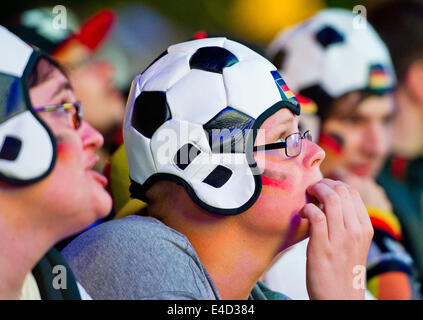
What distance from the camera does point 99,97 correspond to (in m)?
5.11

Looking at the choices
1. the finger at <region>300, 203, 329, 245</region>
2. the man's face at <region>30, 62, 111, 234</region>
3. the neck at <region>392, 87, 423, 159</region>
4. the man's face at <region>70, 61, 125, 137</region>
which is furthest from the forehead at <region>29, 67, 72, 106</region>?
the neck at <region>392, 87, 423, 159</region>

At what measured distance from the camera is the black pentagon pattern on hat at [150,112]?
2461mm

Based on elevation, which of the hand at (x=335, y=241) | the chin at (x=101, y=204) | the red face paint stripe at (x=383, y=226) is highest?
the chin at (x=101, y=204)

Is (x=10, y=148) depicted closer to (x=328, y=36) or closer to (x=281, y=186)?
(x=281, y=186)

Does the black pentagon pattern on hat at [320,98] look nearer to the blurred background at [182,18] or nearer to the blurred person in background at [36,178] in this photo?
the blurred background at [182,18]

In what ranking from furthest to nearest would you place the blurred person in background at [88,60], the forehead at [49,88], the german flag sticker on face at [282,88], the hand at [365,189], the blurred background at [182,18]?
the blurred background at [182,18] < the hand at [365,189] < the blurred person in background at [88,60] < the german flag sticker on face at [282,88] < the forehead at [49,88]

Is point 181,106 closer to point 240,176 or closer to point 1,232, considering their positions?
point 240,176

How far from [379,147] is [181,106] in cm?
272

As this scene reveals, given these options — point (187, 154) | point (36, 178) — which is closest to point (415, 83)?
point (187, 154)

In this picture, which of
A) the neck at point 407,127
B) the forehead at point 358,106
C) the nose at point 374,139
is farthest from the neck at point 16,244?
the neck at point 407,127

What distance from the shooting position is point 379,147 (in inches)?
192

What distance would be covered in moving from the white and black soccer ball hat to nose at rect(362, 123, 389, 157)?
93.4 inches

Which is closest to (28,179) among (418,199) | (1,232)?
(1,232)

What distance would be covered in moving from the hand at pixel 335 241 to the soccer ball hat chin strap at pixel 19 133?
0.94m
